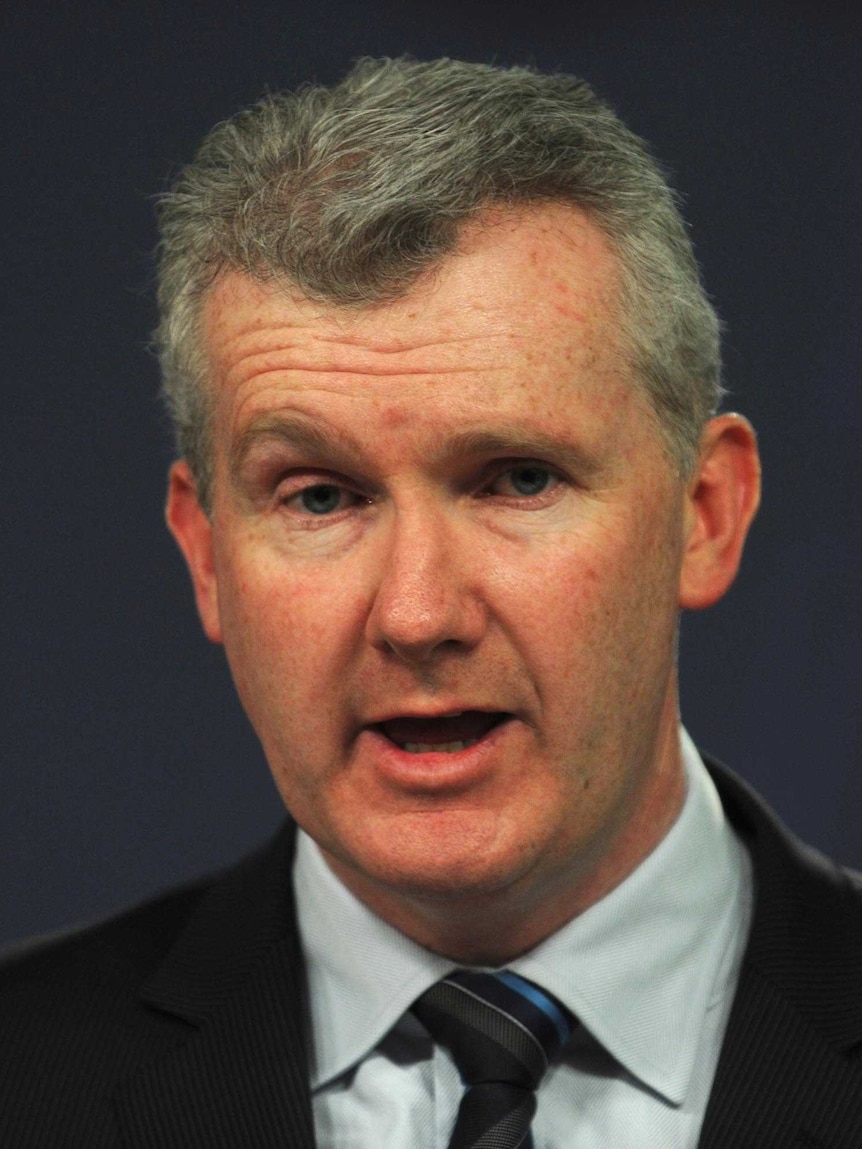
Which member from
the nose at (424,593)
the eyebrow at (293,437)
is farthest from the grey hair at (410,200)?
the nose at (424,593)

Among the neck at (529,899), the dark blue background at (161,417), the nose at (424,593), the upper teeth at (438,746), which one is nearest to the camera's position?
the nose at (424,593)

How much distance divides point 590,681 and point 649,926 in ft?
1.31

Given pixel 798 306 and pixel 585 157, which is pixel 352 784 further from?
pixel 798 306

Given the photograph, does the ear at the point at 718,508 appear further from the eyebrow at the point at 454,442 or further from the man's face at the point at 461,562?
the eyebrow at the point at 454,442

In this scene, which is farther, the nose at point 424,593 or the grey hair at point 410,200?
the grey hair at point 410,200

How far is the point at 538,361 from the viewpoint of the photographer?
2479mm

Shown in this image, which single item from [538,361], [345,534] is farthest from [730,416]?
[345,534]

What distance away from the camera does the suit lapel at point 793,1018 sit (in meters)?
2.45

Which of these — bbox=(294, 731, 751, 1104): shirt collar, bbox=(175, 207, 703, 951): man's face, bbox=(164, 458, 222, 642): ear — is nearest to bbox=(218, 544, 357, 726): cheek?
bbox=(175, 207, 703, 951): man's face

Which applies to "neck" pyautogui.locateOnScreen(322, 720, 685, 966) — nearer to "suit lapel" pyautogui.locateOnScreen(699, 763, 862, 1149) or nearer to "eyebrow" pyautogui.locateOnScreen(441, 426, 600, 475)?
"suit lapel" pyautogui.locateOnScreen(699, 763, 862, 1149)

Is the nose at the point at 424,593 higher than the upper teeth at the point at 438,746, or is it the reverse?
the nose at the point at 424,593

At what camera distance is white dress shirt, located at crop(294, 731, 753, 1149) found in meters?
2.55

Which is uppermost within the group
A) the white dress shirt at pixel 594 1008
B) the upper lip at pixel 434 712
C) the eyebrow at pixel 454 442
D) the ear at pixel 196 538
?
the eyebrow at pixel 454 442

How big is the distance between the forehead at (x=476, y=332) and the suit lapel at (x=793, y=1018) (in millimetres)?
736
